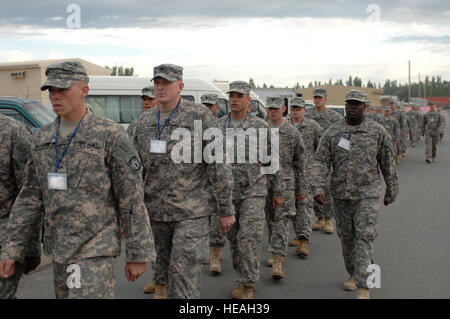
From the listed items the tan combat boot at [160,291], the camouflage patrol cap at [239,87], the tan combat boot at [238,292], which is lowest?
the tan combat boot at [238,292]

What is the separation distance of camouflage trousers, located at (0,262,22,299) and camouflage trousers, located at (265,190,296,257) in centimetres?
336

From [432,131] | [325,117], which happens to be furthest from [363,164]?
[432,131]

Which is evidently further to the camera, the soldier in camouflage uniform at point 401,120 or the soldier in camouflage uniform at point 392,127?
the soldier in camouflage uniform at point 401,120

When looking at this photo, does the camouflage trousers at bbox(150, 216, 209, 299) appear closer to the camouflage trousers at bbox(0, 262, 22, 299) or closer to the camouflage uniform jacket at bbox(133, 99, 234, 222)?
the camouflage uniform jacket at bbox(133, 99, 234, 222)

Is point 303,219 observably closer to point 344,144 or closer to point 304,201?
point 304,201

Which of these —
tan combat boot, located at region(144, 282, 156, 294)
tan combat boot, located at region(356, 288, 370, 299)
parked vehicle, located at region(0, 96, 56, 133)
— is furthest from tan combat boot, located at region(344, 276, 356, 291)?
parked vehicle, located at region(0, 96, 56, 133)

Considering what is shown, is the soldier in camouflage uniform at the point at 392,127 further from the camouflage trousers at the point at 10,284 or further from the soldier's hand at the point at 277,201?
the camouflage trousers at the point at 10,284

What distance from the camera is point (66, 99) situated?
10.9 ft

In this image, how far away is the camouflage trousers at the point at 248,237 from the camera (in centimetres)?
550

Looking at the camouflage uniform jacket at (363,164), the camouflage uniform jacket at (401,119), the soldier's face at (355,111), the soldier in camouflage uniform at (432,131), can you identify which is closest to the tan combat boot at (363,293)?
the camouflage uniform jacket at (363,164)

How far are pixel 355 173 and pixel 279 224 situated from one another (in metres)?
1.25

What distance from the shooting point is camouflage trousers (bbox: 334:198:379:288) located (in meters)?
5.38

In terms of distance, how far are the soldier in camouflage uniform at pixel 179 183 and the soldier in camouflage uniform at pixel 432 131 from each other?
1612cm
